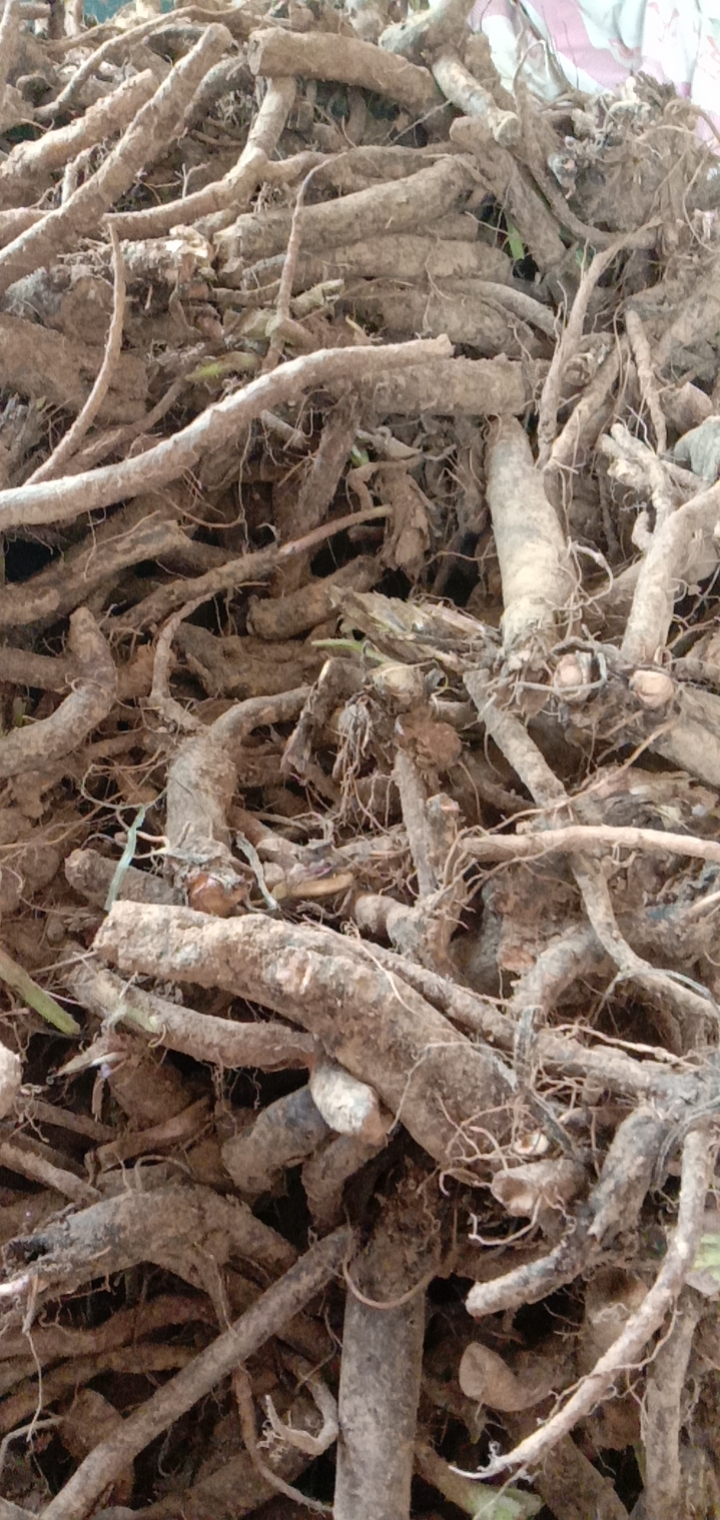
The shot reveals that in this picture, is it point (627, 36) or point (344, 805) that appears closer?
point (344, 805)

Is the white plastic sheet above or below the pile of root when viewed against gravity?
above

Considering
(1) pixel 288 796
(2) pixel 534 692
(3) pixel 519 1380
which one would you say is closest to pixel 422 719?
(2) pixel 534 692

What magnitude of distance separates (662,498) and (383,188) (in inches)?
24.3

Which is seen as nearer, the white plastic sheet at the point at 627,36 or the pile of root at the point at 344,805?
the pile of root at the point at 344,805

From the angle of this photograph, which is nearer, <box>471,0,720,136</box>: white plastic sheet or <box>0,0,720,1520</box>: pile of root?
<box>0,0,720,1520</box>: pile of root

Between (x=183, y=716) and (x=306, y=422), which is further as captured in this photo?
(x=306, y=422)

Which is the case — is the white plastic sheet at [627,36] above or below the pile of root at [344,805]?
above

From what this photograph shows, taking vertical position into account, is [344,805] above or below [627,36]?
below

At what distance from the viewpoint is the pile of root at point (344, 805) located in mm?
917

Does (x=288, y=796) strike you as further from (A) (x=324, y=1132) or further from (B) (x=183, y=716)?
(A) (x=324, y=1132)

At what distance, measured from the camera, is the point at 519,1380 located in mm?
967

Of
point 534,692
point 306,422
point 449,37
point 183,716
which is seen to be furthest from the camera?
point 449,37

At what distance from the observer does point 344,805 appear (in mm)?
1190

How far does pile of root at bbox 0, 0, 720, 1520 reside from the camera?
0.92m
